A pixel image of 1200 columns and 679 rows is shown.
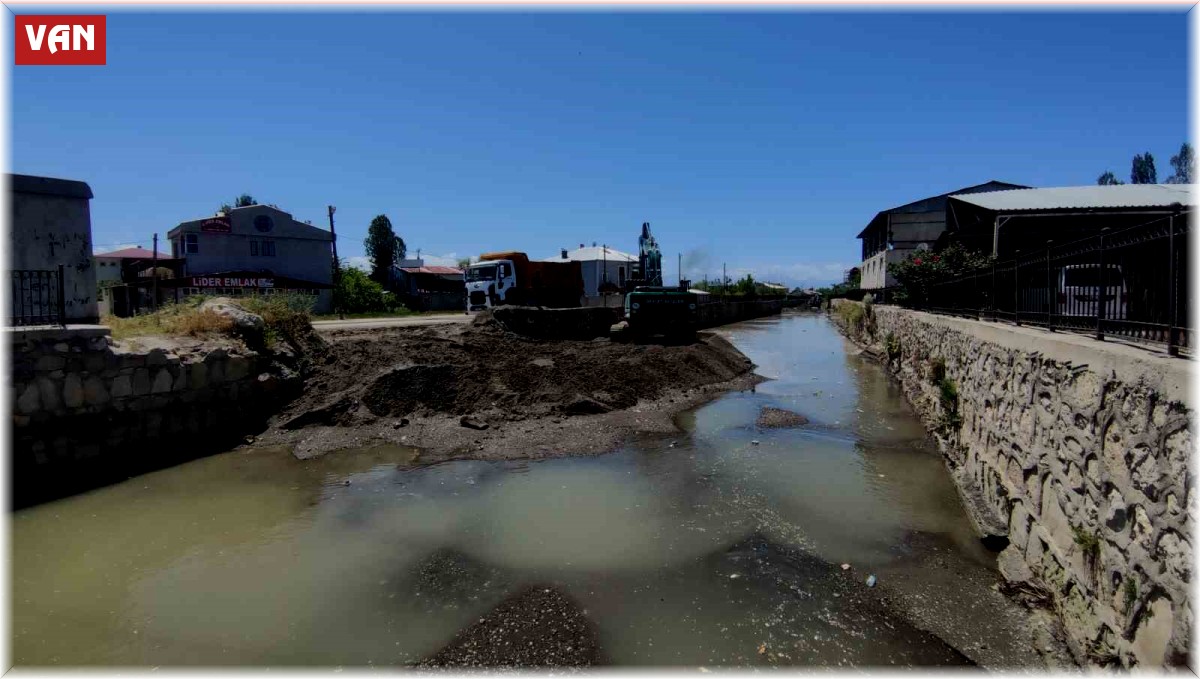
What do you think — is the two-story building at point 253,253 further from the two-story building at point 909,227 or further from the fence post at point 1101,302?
the fence post at point 1101,302

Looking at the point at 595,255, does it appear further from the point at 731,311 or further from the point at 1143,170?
the point at 1143,170

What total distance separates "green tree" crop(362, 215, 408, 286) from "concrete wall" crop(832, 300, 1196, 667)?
58.8 m

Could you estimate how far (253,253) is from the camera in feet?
123

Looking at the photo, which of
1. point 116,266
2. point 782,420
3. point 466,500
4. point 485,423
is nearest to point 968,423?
point 782,420

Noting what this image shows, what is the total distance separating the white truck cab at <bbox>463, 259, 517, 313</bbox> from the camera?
25391 mm

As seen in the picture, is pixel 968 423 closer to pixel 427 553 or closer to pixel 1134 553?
pixel 1134 553

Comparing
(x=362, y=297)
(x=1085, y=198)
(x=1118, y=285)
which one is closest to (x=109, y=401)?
(x=1118, y=285)

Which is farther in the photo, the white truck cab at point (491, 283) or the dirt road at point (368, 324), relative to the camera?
the white truck cab at point (491, 283)

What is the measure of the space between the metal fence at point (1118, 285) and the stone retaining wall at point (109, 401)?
37.8 ft

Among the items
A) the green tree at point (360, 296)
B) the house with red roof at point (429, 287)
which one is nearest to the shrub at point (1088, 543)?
the green tree at point (360, 296)

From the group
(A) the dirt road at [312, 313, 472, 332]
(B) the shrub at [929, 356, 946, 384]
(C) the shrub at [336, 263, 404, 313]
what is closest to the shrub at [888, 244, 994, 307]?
(B) the shrub at [929, 356, 946, 384]

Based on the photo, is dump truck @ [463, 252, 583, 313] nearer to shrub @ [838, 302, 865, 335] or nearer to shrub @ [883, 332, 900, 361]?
shrub @ [883, 332, 900, 361]

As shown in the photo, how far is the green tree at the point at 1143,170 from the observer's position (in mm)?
67125

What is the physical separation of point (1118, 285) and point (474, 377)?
34.8 feet
